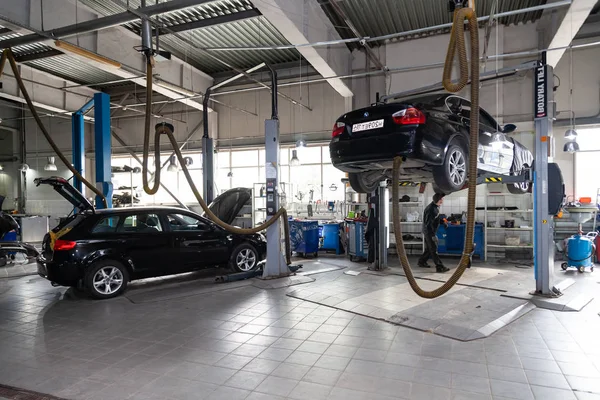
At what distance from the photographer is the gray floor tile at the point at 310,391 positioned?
2.97 m

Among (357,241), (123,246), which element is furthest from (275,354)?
(357,241)

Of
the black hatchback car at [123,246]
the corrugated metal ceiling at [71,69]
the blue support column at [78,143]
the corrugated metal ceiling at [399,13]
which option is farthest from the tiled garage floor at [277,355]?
the corrugated metal ceiling at [71,69]

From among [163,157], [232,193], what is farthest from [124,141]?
[232,193]

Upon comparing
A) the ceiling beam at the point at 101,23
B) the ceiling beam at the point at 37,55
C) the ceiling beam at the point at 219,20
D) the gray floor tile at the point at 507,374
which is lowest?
the gray floor tile at the point at 507,374

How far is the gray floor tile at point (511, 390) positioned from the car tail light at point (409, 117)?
2.54 meters

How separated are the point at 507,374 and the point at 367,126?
274cm

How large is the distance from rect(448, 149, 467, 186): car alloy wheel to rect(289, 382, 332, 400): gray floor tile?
2732mm

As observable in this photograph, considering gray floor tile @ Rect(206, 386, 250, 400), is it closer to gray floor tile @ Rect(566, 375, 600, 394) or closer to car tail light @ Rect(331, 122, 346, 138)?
gray floor tile @ Rect(566, 375, 600, 394)

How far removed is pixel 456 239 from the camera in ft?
32.4

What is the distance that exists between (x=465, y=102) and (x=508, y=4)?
529 centimetres

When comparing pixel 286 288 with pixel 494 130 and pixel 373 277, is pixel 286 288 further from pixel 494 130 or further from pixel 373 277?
pixel 494 130

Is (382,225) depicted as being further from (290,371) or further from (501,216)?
(290,371)

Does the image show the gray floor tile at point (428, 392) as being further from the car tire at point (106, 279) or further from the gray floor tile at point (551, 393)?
the car tire at point (106, 279)

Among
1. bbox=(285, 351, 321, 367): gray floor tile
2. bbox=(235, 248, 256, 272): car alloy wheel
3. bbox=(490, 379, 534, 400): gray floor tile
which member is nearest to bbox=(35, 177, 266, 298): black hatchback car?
bbox=(235, 248, 256, 272): car alloy wheel
